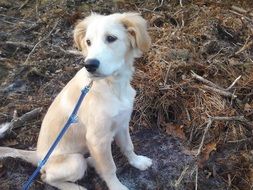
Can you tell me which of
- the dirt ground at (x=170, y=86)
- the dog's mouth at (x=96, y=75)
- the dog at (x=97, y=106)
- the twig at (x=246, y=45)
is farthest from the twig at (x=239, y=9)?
the dog's mouth at (x=96, y=75)

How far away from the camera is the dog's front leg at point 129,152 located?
4.04m

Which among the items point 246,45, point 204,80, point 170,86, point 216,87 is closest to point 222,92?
point 216,87

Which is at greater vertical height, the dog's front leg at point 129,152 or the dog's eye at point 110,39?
the dog's eye at point 110,39

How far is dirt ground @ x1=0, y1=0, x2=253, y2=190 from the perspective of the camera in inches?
161

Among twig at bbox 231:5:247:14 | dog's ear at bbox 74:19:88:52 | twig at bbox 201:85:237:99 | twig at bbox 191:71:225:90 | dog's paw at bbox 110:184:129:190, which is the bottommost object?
dog's paw at bbox 110:184:129:190

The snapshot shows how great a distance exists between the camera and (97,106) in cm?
355

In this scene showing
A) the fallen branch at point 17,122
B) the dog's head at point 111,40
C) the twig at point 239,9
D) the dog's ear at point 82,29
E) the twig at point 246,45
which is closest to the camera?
the dog's head at point 111,40

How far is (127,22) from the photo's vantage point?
3451 millimetres

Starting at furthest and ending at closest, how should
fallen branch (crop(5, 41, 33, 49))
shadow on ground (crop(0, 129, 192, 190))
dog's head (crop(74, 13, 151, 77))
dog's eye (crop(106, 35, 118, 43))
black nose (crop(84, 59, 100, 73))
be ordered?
fallen branch (crop(5, 41, 33, 49)) < shadow on ground (crop(0, 129, 192, 190)) < dog's eye (crop(106, 35, 118, 43)) < dog's head (crop(74, 13, 151, 77)) < black nose (crop(84, 59, 100, 73))

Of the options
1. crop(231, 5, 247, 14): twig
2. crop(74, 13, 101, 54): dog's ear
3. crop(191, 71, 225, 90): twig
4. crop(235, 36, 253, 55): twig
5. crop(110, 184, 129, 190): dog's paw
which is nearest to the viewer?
crop(74, 13, 101, 54): dog's ear

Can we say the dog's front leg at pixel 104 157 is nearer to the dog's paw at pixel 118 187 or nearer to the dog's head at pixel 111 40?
the dog's paw at pixel 118 187

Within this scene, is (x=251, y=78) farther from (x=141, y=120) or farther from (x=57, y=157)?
(x=57, y=157)

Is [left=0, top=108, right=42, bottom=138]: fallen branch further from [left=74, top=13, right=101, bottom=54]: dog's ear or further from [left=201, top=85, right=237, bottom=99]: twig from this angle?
[left=201, top=85, right=237, bottom=99]: twig

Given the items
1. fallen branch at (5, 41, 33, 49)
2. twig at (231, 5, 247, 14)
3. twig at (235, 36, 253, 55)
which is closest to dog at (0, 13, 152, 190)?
twig at (235, 36, 253, 55)
